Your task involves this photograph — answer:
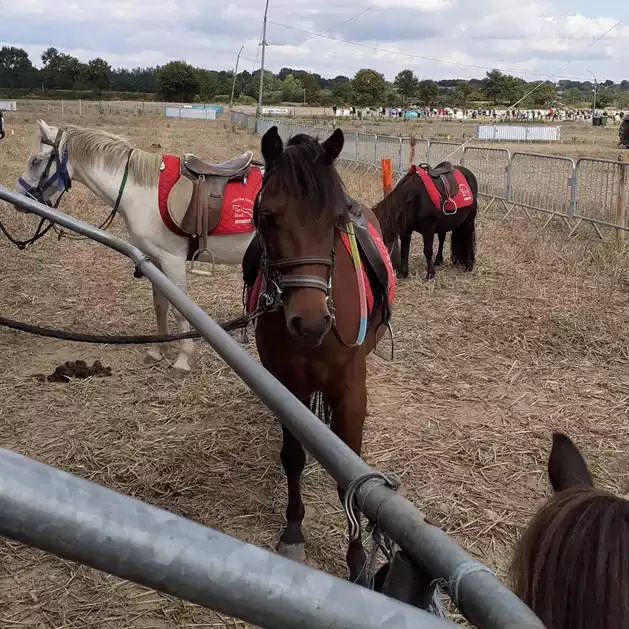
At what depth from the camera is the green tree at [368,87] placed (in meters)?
72.1

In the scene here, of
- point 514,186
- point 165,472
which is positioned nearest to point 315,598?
point 165,472

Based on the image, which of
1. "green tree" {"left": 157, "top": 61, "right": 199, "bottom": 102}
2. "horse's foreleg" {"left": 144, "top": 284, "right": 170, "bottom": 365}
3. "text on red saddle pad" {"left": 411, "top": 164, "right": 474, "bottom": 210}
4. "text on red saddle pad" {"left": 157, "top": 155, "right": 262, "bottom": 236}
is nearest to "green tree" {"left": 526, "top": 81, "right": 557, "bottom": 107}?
"green tree" {"left": 157, "top": 61, "right": 199, "bottom": 102}

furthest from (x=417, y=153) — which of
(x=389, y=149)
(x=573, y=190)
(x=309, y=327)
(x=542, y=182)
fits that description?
(x=309, y=327)

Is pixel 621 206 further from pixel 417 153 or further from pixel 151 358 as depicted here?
pixel 417 153

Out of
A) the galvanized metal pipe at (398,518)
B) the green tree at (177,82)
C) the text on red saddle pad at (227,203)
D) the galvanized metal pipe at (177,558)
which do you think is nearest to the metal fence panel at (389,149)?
the text on red saddle pad at (227,203)

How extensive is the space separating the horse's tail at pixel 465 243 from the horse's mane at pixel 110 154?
4495mm

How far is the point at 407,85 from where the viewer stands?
267 ft

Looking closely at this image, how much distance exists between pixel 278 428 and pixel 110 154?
255 centimetres

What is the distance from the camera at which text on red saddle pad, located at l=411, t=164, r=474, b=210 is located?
25.0ft

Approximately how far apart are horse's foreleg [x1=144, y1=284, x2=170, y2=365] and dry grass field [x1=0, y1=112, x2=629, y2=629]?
0.43ft

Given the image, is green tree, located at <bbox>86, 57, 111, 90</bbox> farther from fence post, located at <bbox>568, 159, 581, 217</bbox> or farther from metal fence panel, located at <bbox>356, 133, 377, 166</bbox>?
fence post, located at <bbox>568, 159, 581, 217</bbox>

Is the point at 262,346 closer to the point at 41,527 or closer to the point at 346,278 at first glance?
the point at 346,278

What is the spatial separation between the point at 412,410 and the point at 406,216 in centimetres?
393

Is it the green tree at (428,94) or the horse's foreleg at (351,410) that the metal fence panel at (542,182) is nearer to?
the horse's foreleg at (351,410)
